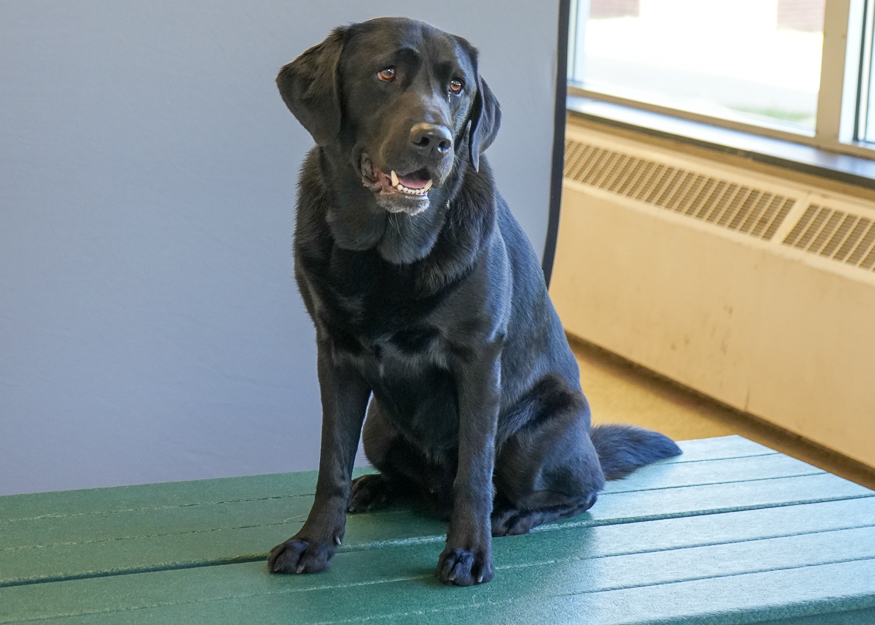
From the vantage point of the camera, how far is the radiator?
288 centimetres

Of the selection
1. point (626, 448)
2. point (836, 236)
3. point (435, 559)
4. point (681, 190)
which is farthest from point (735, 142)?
point (435, 559)

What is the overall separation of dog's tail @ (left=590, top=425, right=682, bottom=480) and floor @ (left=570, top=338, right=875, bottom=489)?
0.99 metres

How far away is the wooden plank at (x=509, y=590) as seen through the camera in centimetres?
146

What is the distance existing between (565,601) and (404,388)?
1.36ft

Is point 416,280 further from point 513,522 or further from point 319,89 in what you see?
point 513,522

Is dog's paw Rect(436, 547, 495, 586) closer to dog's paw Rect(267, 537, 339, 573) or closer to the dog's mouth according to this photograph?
dog's paw Rect(267, 537, 339, 573)

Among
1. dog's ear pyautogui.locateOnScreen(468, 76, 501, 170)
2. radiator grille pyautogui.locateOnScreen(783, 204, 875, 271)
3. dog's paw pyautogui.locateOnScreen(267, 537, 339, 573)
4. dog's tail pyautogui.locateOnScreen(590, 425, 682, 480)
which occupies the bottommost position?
dog's tail pyautogui.locateOnScreen(590, 425, 682, 480)

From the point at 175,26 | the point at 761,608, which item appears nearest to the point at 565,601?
the point at 761,608

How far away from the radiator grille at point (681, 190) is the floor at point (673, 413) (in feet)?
2.06

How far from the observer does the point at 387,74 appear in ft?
4.86

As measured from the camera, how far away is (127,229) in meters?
2.23

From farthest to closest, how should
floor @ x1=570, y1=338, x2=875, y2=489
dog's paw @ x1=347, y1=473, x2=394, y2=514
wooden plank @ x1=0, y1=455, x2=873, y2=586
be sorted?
floor @ x1=570, y1=338, x2=875, y2=489 < dog's paw @ x1=347, y1=473, x2=394, y2=514 < wooden plank @ x1=0, y1=455, x2=873, y2=586

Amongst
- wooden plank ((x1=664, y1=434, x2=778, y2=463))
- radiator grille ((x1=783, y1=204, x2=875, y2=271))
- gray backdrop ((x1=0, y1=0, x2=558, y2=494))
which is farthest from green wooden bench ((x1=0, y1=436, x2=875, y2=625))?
radiator grille ((x1=783, y1=204, x2=875, y2=271))

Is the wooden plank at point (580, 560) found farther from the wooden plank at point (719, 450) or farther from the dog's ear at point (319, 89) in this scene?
the dog's ear at point (319, 89)
